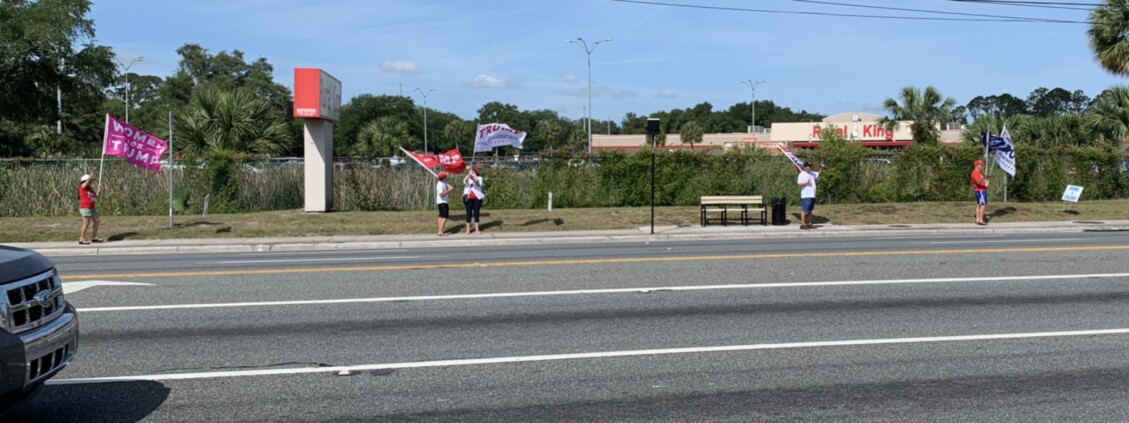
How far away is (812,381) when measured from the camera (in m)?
6.48

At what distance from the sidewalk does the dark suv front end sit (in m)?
14.6

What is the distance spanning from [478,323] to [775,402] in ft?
11.7

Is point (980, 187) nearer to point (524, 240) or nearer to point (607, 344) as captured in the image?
point (524, 240)

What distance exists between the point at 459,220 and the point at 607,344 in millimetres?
17082

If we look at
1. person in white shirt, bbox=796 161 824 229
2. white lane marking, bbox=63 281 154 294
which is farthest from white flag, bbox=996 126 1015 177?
white lane marking, bbox=63 281 154 294

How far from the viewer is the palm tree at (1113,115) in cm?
3578

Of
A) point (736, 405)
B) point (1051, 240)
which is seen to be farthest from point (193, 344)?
point (1051, 240)

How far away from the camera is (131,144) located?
2173 cm

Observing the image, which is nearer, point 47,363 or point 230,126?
point 47,363

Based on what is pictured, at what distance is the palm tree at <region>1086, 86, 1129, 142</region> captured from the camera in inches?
1409

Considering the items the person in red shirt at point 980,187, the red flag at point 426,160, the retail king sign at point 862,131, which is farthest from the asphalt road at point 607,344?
the retail king sign at point 862,131

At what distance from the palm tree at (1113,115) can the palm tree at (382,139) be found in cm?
4402

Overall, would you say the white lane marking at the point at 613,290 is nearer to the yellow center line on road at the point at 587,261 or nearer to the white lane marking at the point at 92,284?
the white lane marking at the point at 92,284

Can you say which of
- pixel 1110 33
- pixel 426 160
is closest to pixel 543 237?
pixel 426 160
